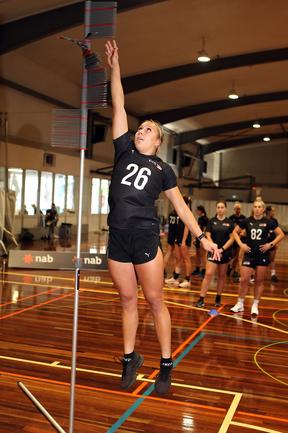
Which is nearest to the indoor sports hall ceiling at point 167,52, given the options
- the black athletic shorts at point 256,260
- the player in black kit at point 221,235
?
the player in black kit at point 221,235

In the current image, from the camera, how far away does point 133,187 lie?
269 cm

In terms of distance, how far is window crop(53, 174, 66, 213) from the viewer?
15664 mm

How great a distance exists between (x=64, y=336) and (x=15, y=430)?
7.24 feet

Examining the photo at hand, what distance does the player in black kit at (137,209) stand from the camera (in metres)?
2.70

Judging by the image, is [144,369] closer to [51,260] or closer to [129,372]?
[129,372]

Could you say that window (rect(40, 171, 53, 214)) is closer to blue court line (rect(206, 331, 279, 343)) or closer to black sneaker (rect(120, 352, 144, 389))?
blue court line (rect(206, 331, 279, 343))

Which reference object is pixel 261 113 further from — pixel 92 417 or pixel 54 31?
pixel 92 417

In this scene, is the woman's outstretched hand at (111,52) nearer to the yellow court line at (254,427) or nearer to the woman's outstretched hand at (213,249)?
the woman's outstretched hand at (213,249)

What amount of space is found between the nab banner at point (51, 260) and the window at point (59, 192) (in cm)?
1322

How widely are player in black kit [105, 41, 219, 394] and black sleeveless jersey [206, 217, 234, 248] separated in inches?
160

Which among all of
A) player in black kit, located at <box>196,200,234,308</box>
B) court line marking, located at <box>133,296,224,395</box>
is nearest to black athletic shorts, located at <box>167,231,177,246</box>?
player in black kit, located at <box>196,200,234,308</box>

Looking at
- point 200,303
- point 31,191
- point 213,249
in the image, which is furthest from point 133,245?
point 31,191

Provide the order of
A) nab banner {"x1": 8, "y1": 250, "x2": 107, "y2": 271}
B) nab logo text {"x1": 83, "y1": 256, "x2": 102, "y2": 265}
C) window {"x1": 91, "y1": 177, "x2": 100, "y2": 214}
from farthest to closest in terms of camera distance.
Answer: window {"x1": 91, "y1": 177, "x2": 100, "y2": 214} → nab logo text {"x1": 83, "y1": 256, "x2": 102, "y2": 265} → nab banner {"x1": 8, "y1": 250, "x2": 107, "y2": 271}

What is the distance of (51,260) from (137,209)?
0.57m
